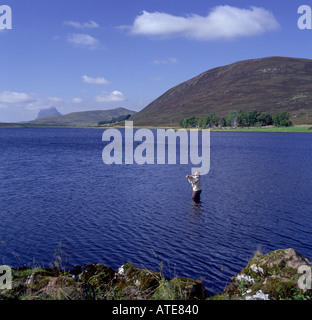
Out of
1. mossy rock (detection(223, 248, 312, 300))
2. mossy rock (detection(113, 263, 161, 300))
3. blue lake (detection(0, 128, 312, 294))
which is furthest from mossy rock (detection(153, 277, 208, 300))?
blue lake (detection(0, 128, 312, 294))

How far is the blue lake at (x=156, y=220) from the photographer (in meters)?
20.6

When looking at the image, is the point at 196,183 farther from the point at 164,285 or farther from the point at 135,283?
the point at 164,285

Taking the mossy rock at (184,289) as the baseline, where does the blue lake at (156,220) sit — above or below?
below

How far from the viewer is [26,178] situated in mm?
48781

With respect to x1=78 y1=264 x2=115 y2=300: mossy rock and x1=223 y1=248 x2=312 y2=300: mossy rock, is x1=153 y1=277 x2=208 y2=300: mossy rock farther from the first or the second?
x1=78 y1=264 x2=115 y2=300: mossy rock

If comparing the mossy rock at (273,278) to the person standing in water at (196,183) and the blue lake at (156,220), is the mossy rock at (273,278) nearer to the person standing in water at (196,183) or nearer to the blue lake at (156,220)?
the blue lake at (156,220)

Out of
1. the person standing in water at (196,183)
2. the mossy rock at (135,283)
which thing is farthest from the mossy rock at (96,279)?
the person standing in water at (196,183)

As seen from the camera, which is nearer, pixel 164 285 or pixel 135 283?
pixel 164 285

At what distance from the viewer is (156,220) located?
28547 millimetres

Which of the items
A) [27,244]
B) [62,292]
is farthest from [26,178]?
[62,292]

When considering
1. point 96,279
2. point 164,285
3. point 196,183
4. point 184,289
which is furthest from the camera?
point 196,183

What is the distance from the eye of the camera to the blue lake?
20594 millimetres

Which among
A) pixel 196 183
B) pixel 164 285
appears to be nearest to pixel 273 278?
pixel 164 285

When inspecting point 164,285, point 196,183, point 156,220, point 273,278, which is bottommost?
point 156,220
